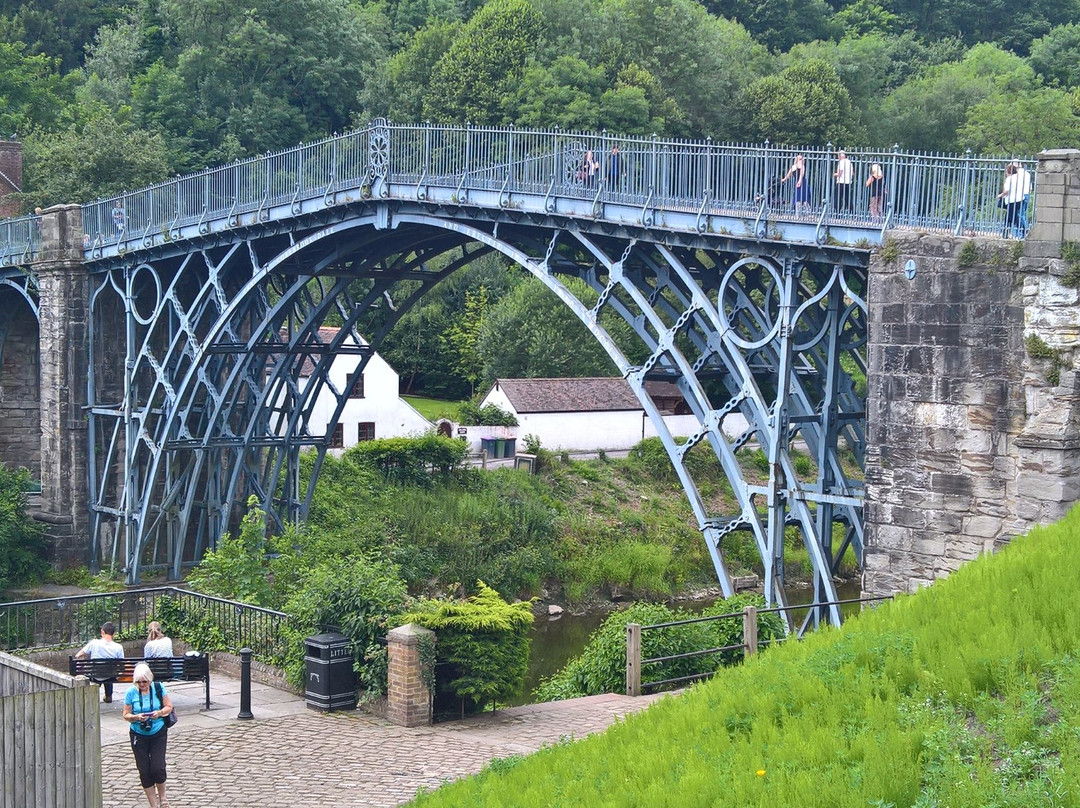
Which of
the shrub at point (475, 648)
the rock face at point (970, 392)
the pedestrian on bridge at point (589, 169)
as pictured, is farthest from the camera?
the pedestrian on bridge at point (589, 169)

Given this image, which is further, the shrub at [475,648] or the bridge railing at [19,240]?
the bridge railing at [19,240]

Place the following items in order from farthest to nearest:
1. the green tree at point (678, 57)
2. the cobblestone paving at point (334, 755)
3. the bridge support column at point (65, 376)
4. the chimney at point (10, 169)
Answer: the green tree at point (678, 57) < the chimney at point (10, 169) < the bridge support column at point (65, 376) < the cobblestone paving at point (334, 755)

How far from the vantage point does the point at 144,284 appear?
119ft

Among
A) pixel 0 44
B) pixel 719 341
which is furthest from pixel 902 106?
pixel 719 341

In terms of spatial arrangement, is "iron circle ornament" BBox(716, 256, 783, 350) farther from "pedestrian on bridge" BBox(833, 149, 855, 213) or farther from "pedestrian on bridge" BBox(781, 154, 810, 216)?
"pedestrian on bridge" BBox(833, 149, 855, 213)

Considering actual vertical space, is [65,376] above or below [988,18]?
→ below

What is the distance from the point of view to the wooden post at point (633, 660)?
1742 cm

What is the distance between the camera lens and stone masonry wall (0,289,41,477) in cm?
4275

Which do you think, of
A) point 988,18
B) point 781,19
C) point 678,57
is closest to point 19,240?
point 678,57

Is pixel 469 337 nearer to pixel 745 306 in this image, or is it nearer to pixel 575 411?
pixel 575 411

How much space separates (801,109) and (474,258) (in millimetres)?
31401

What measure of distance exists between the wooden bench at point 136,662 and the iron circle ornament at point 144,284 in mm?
17867

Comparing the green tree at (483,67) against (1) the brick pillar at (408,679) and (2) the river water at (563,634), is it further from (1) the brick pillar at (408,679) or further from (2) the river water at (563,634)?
(1) the brick pillar at (408,679)

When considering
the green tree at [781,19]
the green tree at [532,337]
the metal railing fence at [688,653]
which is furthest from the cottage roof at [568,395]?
the green tree at [781,19]
